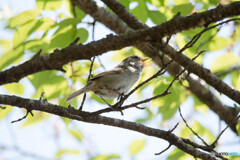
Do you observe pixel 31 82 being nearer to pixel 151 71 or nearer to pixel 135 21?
pixel 135 21

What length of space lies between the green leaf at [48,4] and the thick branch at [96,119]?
3.48ft

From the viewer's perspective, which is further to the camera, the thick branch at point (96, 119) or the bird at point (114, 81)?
the bird at point (114, 81)

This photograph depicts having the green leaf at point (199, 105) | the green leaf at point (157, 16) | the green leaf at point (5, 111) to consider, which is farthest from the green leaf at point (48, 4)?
the green leaf at point (199, 105)

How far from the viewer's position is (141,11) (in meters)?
3.15

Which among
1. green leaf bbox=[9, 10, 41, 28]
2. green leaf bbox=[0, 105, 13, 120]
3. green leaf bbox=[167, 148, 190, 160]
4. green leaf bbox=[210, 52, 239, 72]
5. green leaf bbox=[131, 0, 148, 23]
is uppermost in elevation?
green leaf bbox=[9, 10, 41, 28]

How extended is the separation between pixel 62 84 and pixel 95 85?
2.31ft

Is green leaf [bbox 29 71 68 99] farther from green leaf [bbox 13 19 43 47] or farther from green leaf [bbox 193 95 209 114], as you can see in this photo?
green leaf [bbox 193 95 209 114]

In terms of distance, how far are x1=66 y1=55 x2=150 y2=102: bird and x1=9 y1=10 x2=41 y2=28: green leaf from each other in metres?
0.97

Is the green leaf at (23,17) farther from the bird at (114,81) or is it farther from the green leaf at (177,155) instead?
the green leaf at (177,155)

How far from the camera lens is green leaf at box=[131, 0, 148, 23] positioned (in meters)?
3.10

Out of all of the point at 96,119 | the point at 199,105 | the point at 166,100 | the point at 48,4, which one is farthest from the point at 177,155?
the point at 48,4

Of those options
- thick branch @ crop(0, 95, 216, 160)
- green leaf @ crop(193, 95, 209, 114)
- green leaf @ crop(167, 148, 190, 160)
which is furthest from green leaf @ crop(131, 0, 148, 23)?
green leaf @ crop(193, 95, 209, 114)

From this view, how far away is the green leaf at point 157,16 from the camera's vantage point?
10.3 ft

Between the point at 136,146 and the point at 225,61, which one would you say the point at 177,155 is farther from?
the point at 225,61
